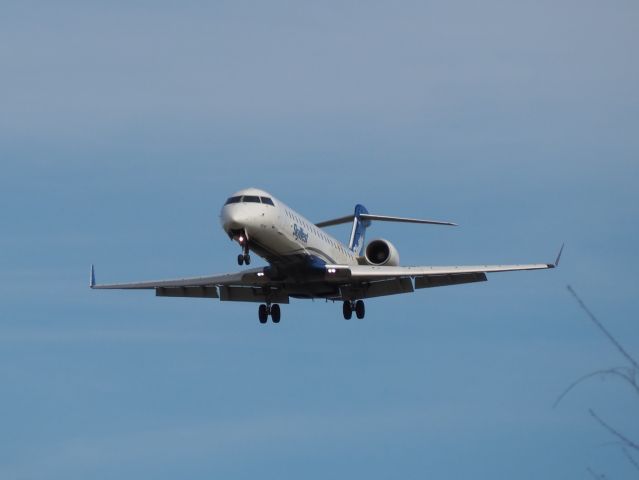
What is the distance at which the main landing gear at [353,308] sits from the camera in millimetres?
54312

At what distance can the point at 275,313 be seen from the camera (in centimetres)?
5438

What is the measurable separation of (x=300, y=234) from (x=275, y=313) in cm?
472

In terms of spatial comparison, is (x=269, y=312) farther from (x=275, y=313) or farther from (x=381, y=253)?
(x=381, y=253)

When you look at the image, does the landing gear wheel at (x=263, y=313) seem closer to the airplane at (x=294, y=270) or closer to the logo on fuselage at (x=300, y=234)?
the airplane at (x=294, y=270)

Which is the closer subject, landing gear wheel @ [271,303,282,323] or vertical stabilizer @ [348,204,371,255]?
landing gear wheel @ [271,303,282,323]

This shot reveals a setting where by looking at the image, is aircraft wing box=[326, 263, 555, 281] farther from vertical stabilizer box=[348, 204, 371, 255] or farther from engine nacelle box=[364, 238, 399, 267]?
vertical stabilizer box=[348, 204, 371, 255]

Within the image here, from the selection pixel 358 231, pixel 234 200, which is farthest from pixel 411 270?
pixel 358 231

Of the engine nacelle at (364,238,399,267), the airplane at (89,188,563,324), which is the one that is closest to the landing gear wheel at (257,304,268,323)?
the airplane at (89,188,563,324)

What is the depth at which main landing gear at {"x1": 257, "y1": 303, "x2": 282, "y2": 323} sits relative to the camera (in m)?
54.3

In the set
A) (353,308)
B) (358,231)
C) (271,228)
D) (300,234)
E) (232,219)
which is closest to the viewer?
(232,219)

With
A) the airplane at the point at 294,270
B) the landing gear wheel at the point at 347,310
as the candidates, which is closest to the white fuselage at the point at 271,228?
the airplane at the point at 294,270

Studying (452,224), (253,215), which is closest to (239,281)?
(253,215)

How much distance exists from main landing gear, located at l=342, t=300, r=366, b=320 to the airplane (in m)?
0.03

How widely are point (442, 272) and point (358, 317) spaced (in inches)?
149
